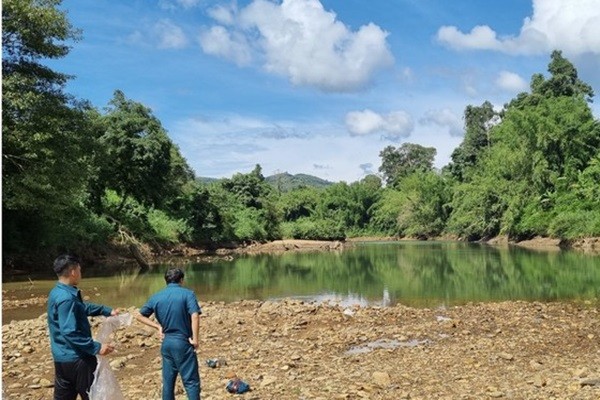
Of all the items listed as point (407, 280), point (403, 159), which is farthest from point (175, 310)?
point (403, 159)

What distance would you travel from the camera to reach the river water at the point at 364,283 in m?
20.2

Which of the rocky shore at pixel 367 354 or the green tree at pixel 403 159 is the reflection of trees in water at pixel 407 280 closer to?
the rocky shore at pixel 367 354

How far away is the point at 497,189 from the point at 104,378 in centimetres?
6010

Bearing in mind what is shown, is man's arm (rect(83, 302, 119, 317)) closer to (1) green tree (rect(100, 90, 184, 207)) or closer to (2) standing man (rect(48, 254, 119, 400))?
(2) standing man (rect(48, 254, 119, 400))

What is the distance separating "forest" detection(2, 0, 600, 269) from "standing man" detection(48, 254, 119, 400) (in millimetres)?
17603

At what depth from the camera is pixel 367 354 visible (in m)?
10.5

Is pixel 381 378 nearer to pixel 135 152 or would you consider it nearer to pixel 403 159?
pixel 135 152

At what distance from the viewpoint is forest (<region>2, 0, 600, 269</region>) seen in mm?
22609

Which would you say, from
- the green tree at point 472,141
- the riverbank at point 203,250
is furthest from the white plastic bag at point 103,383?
the green tree at point 472,141

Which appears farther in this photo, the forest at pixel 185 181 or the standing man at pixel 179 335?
the forest at pixel 185 181

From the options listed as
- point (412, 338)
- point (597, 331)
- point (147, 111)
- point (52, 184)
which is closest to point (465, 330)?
point (412, 338)

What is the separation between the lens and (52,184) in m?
23.3

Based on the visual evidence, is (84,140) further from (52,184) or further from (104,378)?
(104,378)

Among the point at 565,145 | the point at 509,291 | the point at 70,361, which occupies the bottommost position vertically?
the point at 509,291
